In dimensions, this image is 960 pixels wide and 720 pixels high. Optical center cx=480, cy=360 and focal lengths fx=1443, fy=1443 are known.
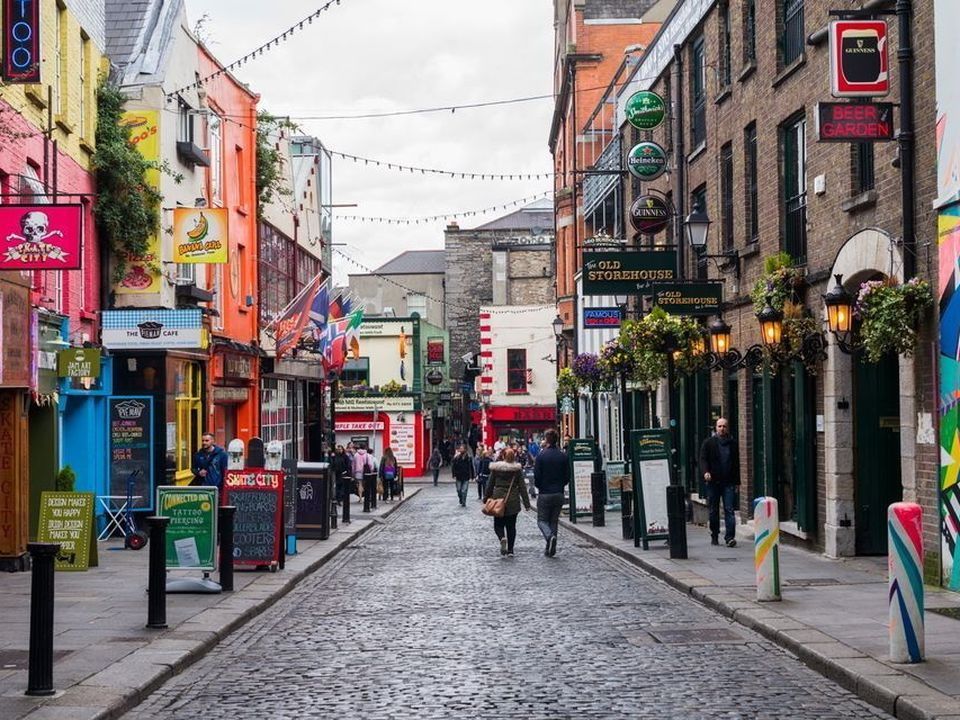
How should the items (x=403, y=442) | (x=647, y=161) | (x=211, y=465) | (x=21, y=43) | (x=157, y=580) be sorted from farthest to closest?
(x=403, y=442) → (x=647, y=161) → (x=211, y=465) → (x=21, y=43) → (x=157, y=580)

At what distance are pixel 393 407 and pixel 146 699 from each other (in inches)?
2276

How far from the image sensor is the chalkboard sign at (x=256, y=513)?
1719 centimetres

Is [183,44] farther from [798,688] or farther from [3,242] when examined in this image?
[798,688]

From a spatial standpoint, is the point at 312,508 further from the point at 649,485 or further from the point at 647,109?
the point at 647,109

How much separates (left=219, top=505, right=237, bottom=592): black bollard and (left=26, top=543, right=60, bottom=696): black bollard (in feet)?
19.2

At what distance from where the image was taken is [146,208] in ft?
80.0

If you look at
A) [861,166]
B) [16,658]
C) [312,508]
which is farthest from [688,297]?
[16,658]

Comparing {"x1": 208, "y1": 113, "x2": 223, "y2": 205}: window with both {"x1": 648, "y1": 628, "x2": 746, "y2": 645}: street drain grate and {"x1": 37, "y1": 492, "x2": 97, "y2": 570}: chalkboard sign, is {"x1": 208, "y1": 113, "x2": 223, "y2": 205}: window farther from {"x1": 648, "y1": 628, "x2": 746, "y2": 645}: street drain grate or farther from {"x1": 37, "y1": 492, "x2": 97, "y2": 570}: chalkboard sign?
{"x1": 648, "y1": 628, "x2": 746, "y2": 645}: street drain grate

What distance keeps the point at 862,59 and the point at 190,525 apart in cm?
861

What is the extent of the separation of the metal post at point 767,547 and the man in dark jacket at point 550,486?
23.4 feet

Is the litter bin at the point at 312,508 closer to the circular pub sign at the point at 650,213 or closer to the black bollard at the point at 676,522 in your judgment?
the black bollard at the point at 676,522

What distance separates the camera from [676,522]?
736 inches

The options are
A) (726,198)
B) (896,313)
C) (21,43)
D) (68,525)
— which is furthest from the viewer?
(726,198)

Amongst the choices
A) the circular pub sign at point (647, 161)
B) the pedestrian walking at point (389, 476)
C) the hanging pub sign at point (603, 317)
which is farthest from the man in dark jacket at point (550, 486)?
the pedestrian walking at point (389, 476)
